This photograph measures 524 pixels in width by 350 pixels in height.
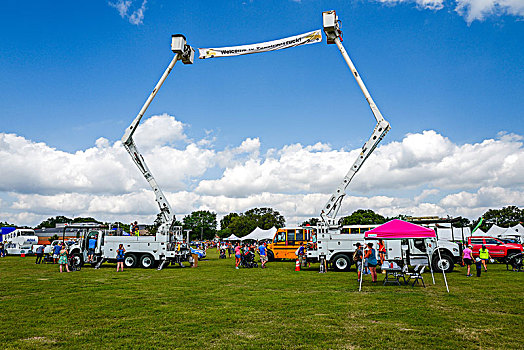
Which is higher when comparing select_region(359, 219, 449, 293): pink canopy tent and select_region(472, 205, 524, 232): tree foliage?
select_region(472, 205, 524, 232): tree foliage

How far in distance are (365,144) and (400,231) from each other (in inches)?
285

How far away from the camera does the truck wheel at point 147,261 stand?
22.8 m

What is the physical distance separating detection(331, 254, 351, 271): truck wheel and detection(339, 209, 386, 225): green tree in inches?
2695

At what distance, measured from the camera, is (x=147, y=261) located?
22844mm

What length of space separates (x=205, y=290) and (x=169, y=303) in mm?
2638

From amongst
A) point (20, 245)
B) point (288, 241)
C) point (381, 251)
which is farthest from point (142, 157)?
point (20, 245)

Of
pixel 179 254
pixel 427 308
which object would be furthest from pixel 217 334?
pixel 179 254

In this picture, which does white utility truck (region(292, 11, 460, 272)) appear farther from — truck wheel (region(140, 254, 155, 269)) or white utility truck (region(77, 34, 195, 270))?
truck wheel (region(140, 254, 155, 269))

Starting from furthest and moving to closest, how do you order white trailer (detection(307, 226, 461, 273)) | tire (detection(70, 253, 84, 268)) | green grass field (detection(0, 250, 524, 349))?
tire (detection(70, 253, 84, 268)) → white trailer (detection(307, 226, 461, 273)) → green grass field (detection(0, 250, 524, 349))

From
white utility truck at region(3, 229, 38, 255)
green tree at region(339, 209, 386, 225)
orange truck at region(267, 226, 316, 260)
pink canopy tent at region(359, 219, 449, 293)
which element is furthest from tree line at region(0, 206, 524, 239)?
pink canopy tent at region(359, 219, 449, 293)

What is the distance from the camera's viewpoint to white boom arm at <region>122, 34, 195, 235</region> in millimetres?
22891

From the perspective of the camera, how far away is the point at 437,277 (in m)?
17.1

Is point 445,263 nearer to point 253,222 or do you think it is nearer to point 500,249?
point 500,249

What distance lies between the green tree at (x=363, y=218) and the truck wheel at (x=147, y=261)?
6869 centimetres
